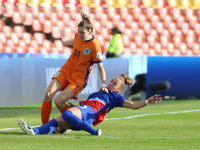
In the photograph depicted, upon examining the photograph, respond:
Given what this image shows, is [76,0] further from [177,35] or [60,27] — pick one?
[177,35]

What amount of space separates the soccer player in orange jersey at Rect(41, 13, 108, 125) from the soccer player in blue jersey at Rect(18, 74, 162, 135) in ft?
0.76

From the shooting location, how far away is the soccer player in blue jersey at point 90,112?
4.26m

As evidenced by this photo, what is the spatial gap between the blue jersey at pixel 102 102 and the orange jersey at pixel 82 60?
37 centimetres

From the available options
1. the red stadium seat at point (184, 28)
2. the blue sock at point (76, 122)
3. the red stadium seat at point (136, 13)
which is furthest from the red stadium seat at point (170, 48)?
the blue sock at point (76, 122)

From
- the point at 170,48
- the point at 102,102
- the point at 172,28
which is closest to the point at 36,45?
the point at 170,48

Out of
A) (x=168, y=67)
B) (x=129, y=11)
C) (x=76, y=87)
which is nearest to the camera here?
(x=76, y=87)

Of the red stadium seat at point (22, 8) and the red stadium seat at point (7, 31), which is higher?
the red stadium seat at point (22, 8)

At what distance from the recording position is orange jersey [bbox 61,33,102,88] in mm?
4898

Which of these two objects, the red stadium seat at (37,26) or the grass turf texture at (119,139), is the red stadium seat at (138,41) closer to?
the red stadium seat at (37,26)

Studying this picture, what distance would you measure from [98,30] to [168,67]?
6075 millimetres

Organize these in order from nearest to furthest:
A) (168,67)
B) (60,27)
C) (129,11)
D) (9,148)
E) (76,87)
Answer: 1. (9,148)
2. (76,87)
3. (168,67)
4. (60,27)
5. (129,11)

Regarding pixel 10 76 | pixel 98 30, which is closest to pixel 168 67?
pixel 10 76

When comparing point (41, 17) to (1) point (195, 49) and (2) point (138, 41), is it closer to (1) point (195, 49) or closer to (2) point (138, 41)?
(2) point (138, 41)

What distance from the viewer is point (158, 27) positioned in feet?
57.8
